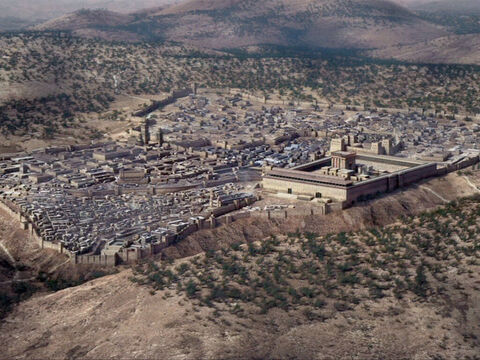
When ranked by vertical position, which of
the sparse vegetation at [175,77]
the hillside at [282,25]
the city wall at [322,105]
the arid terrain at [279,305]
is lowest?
the arid terrain at [279,305]

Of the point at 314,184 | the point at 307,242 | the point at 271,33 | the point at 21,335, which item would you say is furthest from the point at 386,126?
the point at 271,33

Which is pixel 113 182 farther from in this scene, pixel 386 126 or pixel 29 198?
pixel 386 126

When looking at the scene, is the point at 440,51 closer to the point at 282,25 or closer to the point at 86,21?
the point at 282,25

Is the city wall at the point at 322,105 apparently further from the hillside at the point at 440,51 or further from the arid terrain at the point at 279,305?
the hillside at the point at 440,51

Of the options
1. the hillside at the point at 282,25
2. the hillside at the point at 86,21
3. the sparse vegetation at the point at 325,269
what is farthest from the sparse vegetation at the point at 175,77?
the sparse vegetation at the point at 325,269

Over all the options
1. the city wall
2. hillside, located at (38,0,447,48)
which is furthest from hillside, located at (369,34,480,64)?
the city wall

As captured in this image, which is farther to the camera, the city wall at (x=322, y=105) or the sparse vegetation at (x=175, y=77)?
the sparse vegetation at (x=175, y=77)
